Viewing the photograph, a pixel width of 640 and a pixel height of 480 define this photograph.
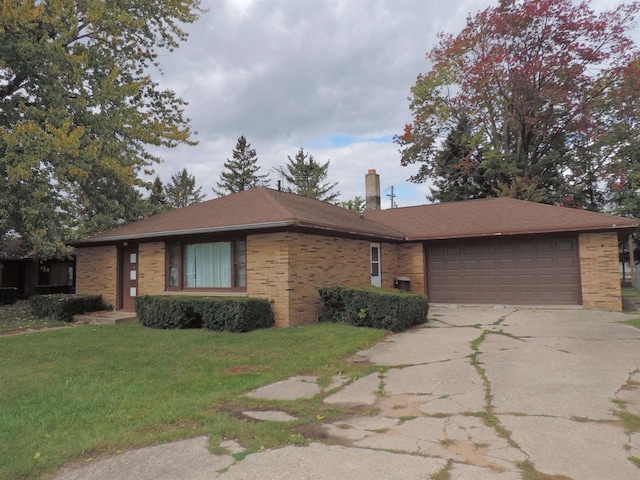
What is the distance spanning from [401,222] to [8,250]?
56.8 feet

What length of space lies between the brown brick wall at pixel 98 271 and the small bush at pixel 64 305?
1.28 ft

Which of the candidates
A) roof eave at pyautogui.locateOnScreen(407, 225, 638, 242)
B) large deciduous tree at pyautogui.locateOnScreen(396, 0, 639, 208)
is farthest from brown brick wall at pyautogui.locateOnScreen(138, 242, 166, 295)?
large deciduous tree at pyautogui.locateOnScreen(396, 0, 639, 208)

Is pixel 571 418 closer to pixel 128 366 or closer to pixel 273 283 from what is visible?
pixel 128 366

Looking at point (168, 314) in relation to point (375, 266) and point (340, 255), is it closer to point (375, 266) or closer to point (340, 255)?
point (340, 255)

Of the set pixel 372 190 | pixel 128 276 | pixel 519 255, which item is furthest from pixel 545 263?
pixel 128 276

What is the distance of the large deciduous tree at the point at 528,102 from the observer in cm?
2270

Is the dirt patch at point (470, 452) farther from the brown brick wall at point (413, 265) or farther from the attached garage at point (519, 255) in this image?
the brown brick wall at point (413, 265)

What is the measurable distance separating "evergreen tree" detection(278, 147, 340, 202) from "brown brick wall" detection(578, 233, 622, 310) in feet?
112

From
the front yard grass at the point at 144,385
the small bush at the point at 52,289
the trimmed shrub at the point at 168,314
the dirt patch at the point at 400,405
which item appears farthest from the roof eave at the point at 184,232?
the small bush at the point at 52,289

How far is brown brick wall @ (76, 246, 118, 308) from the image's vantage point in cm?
1428

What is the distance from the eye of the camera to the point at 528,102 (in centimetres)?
2381

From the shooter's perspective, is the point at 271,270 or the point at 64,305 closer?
the point at 271,270

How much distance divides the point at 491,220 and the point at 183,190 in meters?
44.1

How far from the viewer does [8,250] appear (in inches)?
778
